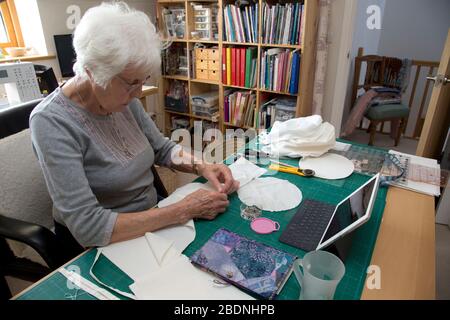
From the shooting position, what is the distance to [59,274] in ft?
2.43

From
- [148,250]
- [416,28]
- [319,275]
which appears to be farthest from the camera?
[416,28]

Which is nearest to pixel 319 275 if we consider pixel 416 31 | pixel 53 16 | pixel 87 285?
pixel 87 285

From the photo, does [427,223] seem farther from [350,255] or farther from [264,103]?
[264,103]

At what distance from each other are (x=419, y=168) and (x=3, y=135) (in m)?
1.61

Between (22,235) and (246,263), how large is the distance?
637mm

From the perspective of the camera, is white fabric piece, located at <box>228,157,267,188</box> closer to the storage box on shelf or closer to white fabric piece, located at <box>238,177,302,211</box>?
white fabric piece, located at <box>238,177,302,211</box>

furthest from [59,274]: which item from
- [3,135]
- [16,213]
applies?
[3,135]

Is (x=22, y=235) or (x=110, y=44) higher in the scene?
(x=110, y=44)

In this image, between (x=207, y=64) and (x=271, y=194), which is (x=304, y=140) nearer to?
(x=271, y=194)

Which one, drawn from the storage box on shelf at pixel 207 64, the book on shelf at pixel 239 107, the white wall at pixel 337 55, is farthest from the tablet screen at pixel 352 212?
the storage box on shelf at pixel 207 64

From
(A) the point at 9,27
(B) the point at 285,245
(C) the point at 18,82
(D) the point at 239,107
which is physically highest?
(A) the point at 9,27

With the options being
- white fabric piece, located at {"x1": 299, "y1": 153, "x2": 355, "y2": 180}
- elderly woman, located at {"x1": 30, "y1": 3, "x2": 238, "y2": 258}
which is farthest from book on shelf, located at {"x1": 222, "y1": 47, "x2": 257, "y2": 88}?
elderly woman, located at {"x1": 30, "y1": 3, "x2": 238, "y2": 258}

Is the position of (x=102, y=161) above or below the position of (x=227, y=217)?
above

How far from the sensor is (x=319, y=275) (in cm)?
70
